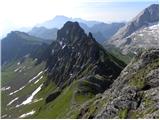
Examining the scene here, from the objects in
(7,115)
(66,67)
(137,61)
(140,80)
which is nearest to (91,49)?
(66,67)

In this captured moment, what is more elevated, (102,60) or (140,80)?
(140,80)

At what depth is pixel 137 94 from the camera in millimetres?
51188

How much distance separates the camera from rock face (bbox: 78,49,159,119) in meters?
45.7

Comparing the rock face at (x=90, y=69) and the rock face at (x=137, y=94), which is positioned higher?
the rock face at (x=137, y=94)

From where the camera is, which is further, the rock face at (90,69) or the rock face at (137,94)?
the rock face at (90,69)

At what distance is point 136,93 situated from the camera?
170 ft

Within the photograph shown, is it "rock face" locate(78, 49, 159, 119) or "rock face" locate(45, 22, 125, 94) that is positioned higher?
"rock face" locate(78, 49, 159, 119)

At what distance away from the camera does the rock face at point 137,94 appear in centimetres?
4567

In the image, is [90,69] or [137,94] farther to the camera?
[90,69]

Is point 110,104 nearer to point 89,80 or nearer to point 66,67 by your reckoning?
point 89,80

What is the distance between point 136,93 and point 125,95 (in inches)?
62.1

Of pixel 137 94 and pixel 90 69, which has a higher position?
pixel 137 94

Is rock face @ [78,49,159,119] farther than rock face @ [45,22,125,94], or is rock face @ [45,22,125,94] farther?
rock face @ [45,22,125,94]

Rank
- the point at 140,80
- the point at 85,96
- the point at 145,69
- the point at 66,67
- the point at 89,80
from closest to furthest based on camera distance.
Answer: the point at 140,80 → the point at 145,69 → the point at 85,96 → the point at 89,80 → the point at 66,67
